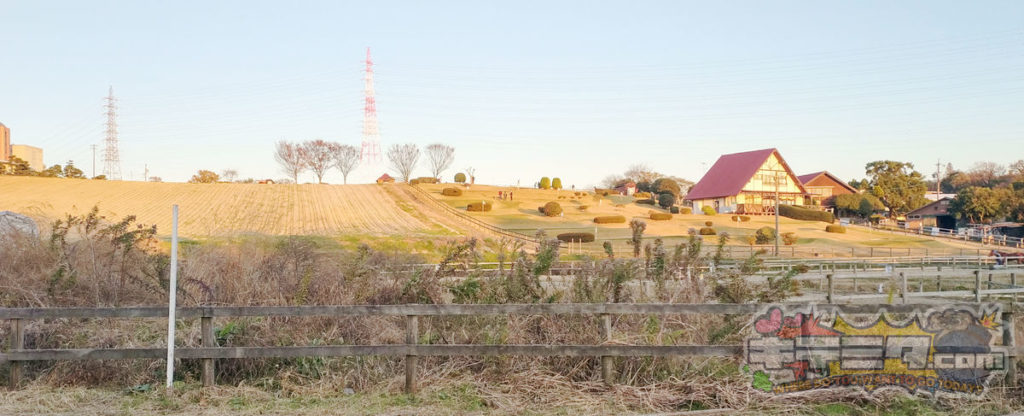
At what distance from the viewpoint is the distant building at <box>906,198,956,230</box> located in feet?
241

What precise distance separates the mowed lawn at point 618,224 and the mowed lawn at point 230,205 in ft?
29.9

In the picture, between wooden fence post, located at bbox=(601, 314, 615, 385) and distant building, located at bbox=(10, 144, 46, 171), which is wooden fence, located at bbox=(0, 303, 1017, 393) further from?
distant building, located at bbox=(10, 144, 46, 171)

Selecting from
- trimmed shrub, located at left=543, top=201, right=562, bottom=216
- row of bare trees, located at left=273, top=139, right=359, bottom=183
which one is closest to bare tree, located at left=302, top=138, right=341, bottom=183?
row of bare trees, located at left=273, top=139, right=359, bottom=183

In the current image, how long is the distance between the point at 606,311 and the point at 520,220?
56.2m

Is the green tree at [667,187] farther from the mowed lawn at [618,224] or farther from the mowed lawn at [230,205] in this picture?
the mowed lawn at [230,205]

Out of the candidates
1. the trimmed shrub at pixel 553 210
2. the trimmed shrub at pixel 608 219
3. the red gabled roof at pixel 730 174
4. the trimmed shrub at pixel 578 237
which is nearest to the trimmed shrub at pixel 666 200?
the red gabled roof at pixel 730 174

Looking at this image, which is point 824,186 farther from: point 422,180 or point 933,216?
point 422,180

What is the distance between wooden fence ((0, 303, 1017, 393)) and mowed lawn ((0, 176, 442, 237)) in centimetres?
3620

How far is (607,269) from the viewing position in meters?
8.36

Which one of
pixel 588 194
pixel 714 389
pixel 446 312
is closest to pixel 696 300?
pixel 714 389

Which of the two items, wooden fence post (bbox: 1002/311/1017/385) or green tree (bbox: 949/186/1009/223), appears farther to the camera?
green tree (bbox: 949/186/1009/223)

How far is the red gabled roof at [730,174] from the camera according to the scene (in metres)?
78.5

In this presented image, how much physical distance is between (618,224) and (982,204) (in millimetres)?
35360

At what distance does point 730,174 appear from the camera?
8194 centimetres
